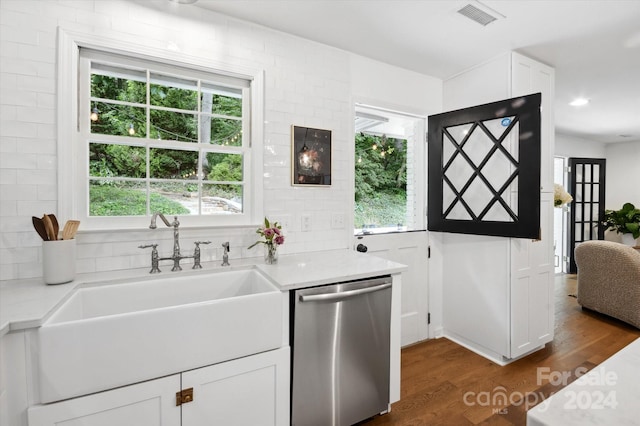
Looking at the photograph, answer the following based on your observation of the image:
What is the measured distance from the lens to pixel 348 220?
2.57 meters

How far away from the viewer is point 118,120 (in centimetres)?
187

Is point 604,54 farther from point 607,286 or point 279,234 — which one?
point 279,234

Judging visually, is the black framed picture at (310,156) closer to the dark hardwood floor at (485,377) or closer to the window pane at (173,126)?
the window pane at (173,126)

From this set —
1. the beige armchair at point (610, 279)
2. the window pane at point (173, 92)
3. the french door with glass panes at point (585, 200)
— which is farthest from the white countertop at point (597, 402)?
the french door with glass panes at point (585, 200)

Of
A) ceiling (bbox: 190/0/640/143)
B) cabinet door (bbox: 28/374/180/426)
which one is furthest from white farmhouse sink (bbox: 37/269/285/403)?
ceiling (bbox: 190/0/640/143)

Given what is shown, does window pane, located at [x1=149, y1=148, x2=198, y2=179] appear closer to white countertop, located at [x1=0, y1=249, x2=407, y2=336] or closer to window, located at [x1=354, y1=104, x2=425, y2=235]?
white countertop, located at [x1=0, y1=249, x2=407, y2=336]

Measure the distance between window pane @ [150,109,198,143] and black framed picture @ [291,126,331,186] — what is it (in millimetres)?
712

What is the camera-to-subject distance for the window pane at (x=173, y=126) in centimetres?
197

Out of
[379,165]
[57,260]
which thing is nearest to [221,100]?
[57,260]

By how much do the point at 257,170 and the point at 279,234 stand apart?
0.51m

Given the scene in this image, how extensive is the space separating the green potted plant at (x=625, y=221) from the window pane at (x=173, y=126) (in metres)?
7.33

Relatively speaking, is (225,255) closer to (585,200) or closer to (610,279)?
(610,279)

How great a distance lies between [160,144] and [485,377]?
2966 mm

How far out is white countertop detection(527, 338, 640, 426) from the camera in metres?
0.56
